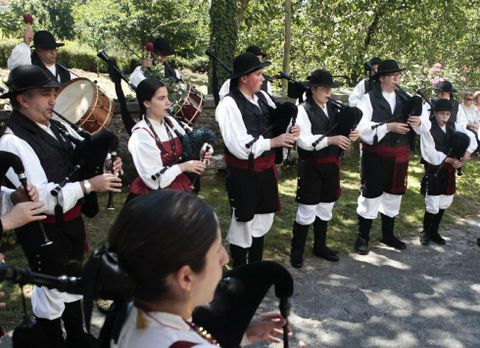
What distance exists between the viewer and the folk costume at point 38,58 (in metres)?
6.11

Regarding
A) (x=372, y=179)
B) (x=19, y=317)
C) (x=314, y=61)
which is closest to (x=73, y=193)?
(x=19, y=317)

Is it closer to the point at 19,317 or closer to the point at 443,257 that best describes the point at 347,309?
the point at 443,257

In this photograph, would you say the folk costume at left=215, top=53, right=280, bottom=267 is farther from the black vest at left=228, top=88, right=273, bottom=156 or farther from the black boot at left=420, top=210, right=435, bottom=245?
the black boot at left=420, top=210, right=435, bottom=245

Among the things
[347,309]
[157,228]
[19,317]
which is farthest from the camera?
[347,309]

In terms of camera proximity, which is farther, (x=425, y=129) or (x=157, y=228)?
(x=425, y=129)

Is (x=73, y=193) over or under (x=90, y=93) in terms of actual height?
under

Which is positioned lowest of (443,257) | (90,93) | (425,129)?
(443,257)

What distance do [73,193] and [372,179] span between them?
139 inches

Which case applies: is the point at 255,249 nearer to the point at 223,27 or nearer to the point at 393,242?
the point at 393,242

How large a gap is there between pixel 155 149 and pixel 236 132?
87 centimetres

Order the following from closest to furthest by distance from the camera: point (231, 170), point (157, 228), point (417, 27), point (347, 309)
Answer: point (157, 228), point (347, 309), point (231, 170), point (417, 27)

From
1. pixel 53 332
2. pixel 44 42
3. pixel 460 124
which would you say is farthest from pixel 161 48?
pixel 53 332

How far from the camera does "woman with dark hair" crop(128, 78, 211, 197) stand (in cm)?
371

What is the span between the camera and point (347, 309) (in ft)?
14.1
